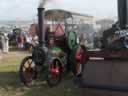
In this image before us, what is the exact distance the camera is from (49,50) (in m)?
7.96

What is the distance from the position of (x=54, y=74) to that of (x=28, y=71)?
63 cm

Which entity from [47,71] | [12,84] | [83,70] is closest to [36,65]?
[47,71]

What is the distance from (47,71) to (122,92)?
3.82m

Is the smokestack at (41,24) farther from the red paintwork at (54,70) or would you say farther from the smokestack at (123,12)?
the smokestack at (123,12)

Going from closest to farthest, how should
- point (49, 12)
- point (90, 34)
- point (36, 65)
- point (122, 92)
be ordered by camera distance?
point (122, 92)
point (36, 65)
point (49, 12)
point (90, 34)

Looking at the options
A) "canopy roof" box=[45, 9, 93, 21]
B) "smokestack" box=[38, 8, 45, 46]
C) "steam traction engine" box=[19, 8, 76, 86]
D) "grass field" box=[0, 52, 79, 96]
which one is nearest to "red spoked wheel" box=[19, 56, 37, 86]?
"steam traction engine" box=[19, 8, 76, 86]

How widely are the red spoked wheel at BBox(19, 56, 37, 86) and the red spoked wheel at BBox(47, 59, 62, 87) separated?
0.38 metres

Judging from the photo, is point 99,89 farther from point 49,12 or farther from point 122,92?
point 49,12

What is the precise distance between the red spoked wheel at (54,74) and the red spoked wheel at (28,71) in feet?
1.26

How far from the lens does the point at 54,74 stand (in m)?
8.14

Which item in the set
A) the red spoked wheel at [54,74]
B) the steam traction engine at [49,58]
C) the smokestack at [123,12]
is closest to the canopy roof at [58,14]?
the steam traction engine at [49,58]

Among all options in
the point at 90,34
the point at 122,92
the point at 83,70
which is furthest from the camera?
the point at 90,34

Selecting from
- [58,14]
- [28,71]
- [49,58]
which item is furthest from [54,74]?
[58,14]

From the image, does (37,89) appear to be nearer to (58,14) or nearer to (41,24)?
(41,24)
